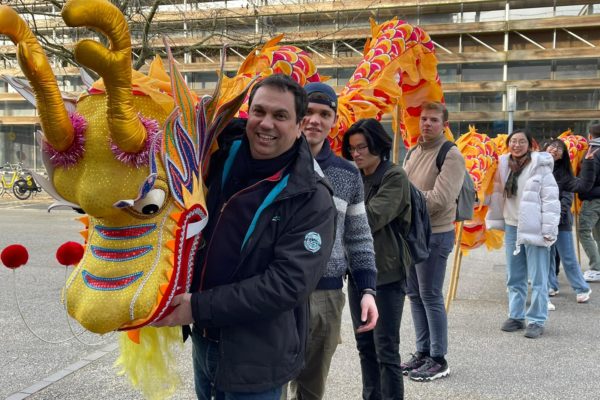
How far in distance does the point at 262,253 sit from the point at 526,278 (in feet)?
12.3

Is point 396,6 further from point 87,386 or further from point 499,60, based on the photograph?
point 87,386

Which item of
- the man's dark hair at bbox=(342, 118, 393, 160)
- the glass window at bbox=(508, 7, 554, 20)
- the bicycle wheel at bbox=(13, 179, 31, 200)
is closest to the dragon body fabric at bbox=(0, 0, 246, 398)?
the man's dark hair at bbox=(342, 118, 393, 160)

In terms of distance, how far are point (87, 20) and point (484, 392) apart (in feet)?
10.5

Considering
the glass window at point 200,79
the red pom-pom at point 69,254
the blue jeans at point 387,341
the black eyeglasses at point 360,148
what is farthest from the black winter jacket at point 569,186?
the glass window at point 200,79

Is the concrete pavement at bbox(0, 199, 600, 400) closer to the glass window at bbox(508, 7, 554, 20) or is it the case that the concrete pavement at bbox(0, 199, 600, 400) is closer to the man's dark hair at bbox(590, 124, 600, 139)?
the man's dark hair at bbox(590, 124, 600, 139)

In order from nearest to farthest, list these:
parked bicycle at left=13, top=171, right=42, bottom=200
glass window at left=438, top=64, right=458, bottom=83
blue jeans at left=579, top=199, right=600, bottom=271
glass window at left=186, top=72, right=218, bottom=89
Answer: blue jeans at left=579, top=199, right=600, bottom=271 → parked bicycle at left=13, top=171, right=42, bottom=200 → glass window at left=438, top=64, right=458, bottom=83 → glass window at left=186, top=72, right=218, bottom=89

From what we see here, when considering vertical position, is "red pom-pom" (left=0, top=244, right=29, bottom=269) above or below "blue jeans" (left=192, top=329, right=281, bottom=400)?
above

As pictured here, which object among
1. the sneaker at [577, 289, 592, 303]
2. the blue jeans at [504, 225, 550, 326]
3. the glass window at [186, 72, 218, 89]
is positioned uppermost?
the glass window at [186, 72, 218, 89]

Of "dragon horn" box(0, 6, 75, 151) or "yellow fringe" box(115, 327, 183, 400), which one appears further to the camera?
"yellow fringe" box(115, 327, 183, 400)

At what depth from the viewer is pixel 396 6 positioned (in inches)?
1114

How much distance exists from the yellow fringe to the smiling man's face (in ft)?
2.29

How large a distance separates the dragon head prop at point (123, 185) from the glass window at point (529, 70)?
29787 millimetres

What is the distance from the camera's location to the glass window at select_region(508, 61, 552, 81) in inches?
1106

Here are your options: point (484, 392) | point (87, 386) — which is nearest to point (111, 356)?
point (87, 386)
